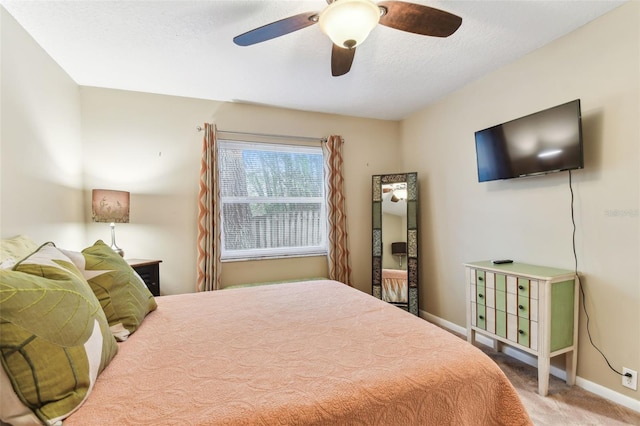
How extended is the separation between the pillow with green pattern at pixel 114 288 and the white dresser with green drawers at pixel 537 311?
7.87 feet

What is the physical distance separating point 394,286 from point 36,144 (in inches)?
137

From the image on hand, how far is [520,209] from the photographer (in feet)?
7.93

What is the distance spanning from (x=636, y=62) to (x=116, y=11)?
125 inches

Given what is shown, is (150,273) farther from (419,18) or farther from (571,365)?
(571,365)

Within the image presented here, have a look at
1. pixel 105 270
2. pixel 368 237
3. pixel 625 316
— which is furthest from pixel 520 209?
pixel 105 270

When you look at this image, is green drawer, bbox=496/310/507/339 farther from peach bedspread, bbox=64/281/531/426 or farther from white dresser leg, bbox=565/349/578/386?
peach bedspread, bbox=64/281/531/426

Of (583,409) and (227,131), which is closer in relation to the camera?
(583,409)

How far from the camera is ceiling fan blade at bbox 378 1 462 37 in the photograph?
1403mm

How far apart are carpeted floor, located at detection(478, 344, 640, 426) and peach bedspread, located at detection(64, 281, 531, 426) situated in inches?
42.4

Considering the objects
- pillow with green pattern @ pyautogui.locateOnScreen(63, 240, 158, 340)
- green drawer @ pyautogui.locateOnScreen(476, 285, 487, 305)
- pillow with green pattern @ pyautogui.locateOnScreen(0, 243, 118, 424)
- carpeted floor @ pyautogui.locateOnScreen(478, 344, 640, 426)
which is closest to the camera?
pillow with green pattern @ pyautogui.locateOnScreen(0, 243, 118, 424)

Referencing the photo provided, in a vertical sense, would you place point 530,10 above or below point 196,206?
above

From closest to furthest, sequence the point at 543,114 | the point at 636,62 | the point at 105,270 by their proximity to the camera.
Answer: the point at 105,270 → the point at 636,62 → the point at 543,114

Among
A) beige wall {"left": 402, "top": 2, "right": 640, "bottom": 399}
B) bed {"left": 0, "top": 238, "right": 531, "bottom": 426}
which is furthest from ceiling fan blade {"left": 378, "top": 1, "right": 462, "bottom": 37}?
bed {"left": 0, "top": 238, "right": 531, "bottom": 426}

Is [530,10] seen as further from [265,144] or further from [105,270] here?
[105,270]
